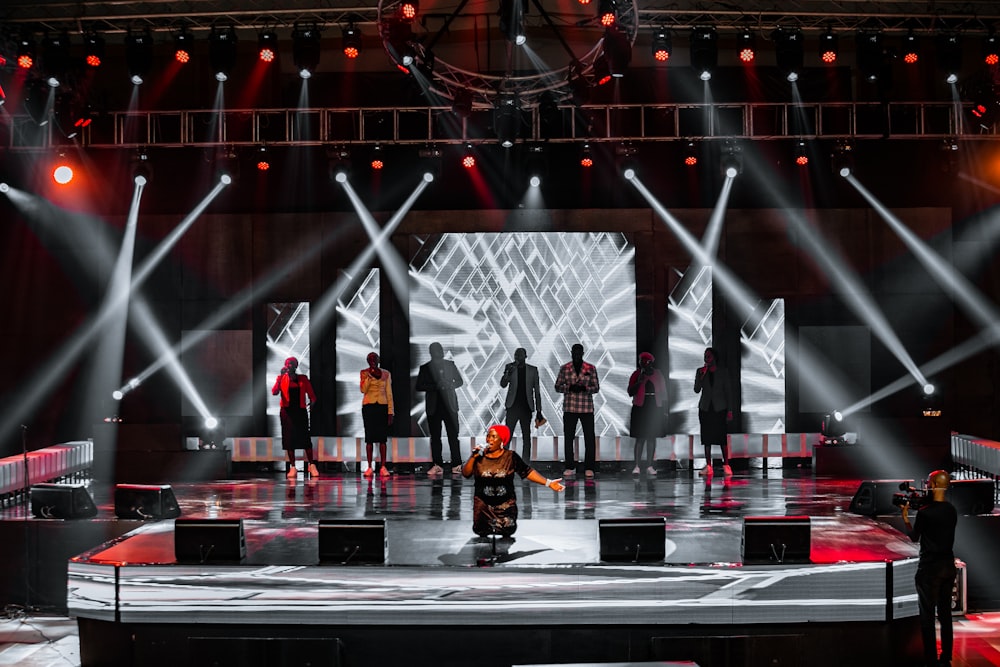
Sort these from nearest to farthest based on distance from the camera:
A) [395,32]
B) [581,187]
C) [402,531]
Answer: [402,531], [395,32], [581,187]

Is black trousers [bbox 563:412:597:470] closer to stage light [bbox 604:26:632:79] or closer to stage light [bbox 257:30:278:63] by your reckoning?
stage light [bbox 604:26:632:79]

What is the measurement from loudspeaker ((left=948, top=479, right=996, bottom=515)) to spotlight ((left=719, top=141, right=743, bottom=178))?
5.06 m

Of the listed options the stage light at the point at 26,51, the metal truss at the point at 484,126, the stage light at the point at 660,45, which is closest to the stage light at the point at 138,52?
the metal truss at the point at 484,126

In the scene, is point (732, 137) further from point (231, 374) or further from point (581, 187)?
point (231, 374)

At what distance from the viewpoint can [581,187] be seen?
13398mm

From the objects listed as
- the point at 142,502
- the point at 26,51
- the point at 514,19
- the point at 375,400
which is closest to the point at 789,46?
the point at 514,19

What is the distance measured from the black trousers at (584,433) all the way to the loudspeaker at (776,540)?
4.03 metres

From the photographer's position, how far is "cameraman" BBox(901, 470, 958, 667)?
685cm

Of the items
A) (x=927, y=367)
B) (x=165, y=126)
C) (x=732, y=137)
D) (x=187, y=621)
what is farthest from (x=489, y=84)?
(x=187, y=621)

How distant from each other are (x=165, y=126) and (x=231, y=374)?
3431mm

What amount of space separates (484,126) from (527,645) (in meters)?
7.52

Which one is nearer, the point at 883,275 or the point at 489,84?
the point at 489,84

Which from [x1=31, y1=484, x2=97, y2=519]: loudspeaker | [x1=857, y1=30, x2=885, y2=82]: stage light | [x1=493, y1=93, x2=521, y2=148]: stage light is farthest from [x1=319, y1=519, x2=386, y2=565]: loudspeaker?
[x1=857, y1=30, x2=885, y2=82]: stage light

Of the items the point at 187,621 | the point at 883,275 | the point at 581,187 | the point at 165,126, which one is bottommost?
the point at 187,621
